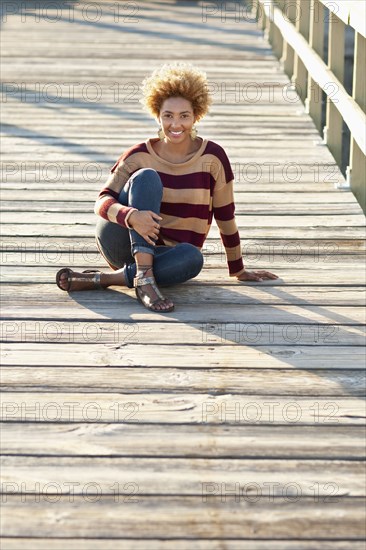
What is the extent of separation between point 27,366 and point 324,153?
2.99 m

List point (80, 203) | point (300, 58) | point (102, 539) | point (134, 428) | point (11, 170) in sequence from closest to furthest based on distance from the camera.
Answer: point (102, 539)
point (134, 428)
point (80, 203)
point (11, 170)
point (300, 58)

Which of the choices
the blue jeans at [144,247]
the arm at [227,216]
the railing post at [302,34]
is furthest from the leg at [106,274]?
the railing post at [302,34]

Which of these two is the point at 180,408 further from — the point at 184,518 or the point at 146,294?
the point at 146,294

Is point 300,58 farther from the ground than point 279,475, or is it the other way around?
point 300,58

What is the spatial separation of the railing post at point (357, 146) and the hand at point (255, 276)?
1.13 m

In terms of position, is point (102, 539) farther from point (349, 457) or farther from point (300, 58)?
point (300, 58)

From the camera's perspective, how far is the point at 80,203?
504cm

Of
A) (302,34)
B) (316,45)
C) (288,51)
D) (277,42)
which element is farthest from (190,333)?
(277,42)

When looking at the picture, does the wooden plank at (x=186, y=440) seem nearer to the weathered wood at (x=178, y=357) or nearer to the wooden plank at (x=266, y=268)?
the weathered wood at (x=178, y=357)

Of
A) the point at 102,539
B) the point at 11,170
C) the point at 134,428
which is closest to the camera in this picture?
the point at 102,539

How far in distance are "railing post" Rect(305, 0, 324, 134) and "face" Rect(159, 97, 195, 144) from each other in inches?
110

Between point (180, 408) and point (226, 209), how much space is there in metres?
1.07

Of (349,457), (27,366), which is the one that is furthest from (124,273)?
(349,457)

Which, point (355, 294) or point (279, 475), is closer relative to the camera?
point (279, 475)
